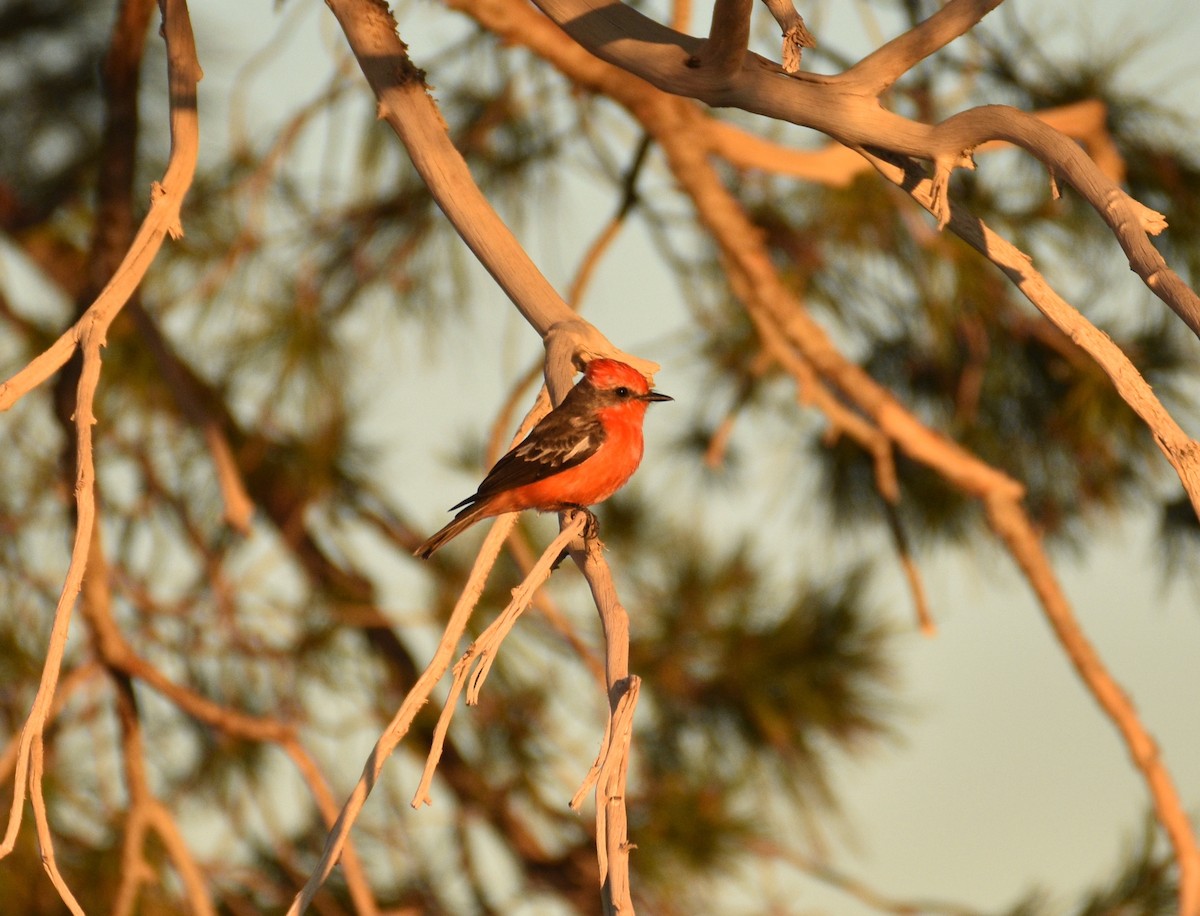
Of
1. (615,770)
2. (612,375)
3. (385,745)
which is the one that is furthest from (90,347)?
(615,770)

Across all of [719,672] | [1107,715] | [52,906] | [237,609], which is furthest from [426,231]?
[1107,715]

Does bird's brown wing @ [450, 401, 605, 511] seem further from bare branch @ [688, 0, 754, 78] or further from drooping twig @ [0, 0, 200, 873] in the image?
bare branch @ [688, 0, 754, 78]

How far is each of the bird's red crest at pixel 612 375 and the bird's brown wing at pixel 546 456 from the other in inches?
3.4

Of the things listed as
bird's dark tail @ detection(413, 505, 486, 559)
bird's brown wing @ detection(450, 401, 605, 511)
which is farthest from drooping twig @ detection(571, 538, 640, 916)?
bird's dark tail @ detection(413, 505, 486, 559)

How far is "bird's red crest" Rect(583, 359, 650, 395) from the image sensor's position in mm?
2010

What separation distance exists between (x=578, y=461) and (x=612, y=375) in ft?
1.34

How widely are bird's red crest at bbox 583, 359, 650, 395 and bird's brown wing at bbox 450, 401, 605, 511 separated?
9 cm

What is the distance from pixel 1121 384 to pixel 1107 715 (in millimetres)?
1950

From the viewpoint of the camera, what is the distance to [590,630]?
429 centimetres

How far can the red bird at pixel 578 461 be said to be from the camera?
268cm

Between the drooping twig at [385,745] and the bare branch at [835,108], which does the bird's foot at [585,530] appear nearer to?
the drooping twig at [385,745]

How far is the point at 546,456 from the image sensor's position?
107 inches

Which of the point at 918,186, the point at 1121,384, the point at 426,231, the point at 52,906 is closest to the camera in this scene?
the point at 1121,384

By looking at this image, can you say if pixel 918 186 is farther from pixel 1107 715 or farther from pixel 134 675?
pixel 134 675
